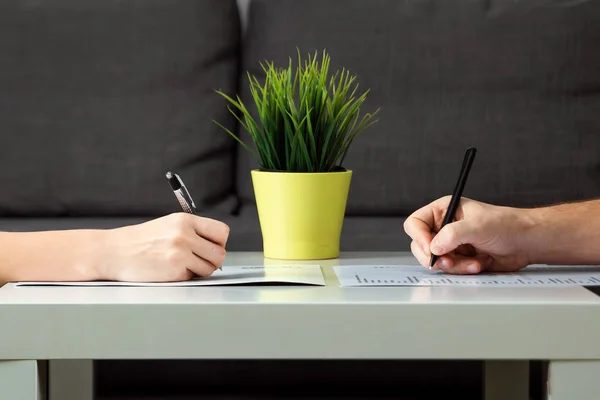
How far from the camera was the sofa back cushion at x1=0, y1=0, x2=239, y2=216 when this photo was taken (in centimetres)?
188

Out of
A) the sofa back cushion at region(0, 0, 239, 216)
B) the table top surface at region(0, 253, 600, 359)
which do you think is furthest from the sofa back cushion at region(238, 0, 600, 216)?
the table top surface at region(0, 253, 600, 359)

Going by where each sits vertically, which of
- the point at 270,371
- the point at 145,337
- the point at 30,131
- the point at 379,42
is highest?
the point at 379,42

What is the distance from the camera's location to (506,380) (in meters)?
1.31

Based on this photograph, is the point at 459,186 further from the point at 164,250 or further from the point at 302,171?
the point at 164,250

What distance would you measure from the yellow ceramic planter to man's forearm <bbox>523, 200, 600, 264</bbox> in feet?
0.84

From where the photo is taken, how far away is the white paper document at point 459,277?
3.22 ft

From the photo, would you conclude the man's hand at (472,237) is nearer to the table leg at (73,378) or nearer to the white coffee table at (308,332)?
the white coffee table at (308,332)

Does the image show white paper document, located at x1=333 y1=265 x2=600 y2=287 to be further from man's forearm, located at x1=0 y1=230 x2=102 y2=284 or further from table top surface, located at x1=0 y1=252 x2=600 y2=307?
man's forearm, located at x1=0 y1=230 x2=102 y2=284

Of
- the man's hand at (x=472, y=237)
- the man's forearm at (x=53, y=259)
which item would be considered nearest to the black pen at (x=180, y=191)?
the man's forearm at (x=53, y=259)

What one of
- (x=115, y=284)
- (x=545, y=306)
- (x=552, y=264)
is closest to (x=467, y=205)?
(x=552, y=264)

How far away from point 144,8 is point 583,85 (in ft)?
2.94

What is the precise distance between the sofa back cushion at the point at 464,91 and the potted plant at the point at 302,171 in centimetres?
61

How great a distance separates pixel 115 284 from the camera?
977 millimetres

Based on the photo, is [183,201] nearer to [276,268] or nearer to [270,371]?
[276,268]
